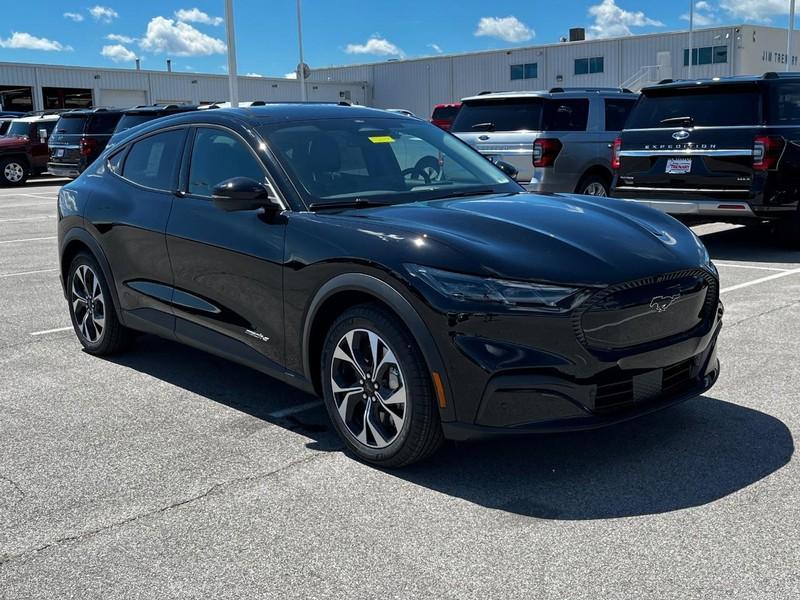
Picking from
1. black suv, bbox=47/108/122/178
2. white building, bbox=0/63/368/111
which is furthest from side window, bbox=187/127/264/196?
white building, bbox=0/63/368/111

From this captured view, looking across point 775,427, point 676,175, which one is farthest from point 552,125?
point 775,427

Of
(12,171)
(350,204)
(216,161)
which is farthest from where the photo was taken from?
(12,171)

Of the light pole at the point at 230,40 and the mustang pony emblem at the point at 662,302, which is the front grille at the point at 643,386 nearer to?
the mustang pony emblem at the point at 662,302

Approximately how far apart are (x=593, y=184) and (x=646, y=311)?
9131 millimetres

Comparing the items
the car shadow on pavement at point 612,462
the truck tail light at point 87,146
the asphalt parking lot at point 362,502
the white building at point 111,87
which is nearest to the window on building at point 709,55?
the white building at point 111,87

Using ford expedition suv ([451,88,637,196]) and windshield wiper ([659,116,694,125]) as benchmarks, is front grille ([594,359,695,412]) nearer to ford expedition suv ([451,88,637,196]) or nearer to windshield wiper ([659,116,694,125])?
windshield wiper ([659,116,694,125])

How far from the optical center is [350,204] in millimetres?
4617

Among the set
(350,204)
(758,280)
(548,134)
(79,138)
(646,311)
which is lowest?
(758,280)

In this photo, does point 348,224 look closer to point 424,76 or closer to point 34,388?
point 34,388

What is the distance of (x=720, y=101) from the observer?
10055 millimetres

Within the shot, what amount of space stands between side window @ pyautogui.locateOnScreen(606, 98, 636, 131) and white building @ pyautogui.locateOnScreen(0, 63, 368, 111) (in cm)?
3681

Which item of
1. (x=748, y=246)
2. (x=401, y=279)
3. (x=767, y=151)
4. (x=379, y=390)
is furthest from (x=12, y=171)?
(x=401, y=279)

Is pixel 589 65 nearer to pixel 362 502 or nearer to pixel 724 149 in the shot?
pixel 724 149

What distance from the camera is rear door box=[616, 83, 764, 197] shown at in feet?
32.3
